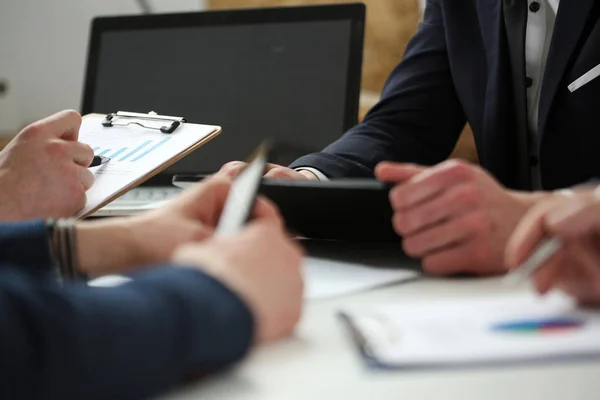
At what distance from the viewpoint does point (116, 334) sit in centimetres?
42

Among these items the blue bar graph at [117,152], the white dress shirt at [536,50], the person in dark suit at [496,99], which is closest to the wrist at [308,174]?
the person in dark suit at [496,99]

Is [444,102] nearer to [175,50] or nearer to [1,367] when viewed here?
[175,50]

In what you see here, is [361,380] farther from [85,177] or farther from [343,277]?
[85,177]

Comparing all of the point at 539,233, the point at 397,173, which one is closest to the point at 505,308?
the point at 539,233

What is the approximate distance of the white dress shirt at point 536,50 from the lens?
1142mm

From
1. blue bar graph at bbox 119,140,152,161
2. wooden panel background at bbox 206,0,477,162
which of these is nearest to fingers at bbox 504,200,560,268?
blue bar graph at bbox 119,140,152,161

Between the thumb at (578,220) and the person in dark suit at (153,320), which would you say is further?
the thumb at (578,220)

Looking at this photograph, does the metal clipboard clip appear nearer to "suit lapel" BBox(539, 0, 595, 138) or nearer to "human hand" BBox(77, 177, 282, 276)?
"human hand" BBox(77, 177, 282, 276)

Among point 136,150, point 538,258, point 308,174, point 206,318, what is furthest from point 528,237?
point 136,150

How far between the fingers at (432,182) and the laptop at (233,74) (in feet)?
2.59

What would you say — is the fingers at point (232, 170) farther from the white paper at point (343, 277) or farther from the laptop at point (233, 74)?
the laptop at point (233, 74)

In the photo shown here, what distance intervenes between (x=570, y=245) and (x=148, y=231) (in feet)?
1.17

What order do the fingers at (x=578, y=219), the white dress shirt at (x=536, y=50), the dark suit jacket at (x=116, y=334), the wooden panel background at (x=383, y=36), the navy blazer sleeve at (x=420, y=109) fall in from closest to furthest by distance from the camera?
the dark suit jacket at (x=116, y=334) → the fingers at (x=578, y=219) → the white dress shirt at (x=536, y=50) → the navy blazer sleeve at (x=420, y=109) → the wooden panel background at (x=383, y=36)

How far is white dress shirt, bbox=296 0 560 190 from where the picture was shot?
1.14 meters
